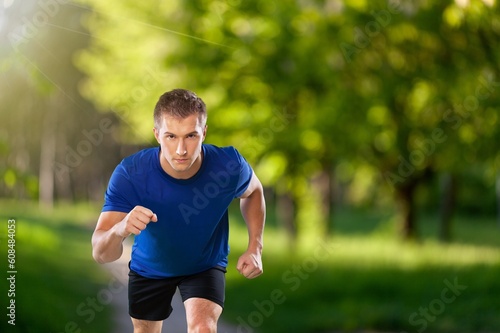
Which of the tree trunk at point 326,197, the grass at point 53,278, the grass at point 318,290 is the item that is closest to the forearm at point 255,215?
the grass at point 53,278

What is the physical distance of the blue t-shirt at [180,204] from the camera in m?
3.14

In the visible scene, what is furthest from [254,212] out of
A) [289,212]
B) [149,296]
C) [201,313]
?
[289,212]

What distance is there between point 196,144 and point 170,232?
45 cm

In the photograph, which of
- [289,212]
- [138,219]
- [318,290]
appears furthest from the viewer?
[289,212]

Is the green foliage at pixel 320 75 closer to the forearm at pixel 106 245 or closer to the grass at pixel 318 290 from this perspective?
the grass at pixel 318 290

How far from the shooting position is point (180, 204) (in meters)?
3.15

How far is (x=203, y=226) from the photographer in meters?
3.27

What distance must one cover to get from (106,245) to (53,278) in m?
7.86

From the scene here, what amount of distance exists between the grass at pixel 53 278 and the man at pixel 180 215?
3.53m

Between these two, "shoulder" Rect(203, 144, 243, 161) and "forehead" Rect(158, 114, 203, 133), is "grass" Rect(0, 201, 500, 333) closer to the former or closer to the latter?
"shoulder" Rect(203, 144, 243, 161)

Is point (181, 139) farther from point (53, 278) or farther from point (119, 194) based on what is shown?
point (53, 278)

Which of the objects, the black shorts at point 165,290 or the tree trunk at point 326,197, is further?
the tree trunk at point 326,197

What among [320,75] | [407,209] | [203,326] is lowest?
[203,326]

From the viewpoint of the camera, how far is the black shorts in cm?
339
